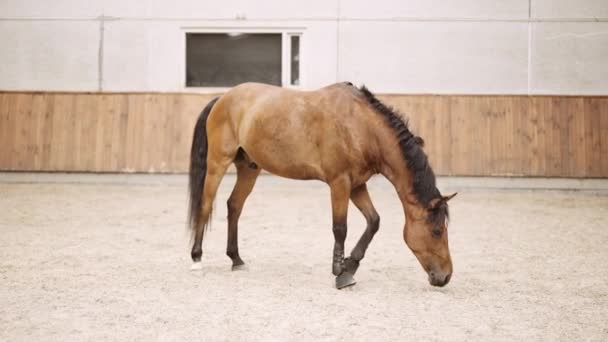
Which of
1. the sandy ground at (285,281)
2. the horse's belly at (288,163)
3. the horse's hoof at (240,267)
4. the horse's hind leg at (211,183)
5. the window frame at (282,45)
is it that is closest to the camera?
the sandy ground at (285,281)

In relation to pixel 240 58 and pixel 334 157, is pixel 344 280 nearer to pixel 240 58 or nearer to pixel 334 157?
pixel 334 157

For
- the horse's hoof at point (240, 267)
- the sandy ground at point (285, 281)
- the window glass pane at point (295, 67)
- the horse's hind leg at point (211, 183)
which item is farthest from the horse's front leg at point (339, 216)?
the window glass pane at point (295, 67)

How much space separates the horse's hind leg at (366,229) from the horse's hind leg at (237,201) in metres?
0.97

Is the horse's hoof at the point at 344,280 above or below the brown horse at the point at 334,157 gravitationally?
below

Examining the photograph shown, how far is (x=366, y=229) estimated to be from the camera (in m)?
4.27

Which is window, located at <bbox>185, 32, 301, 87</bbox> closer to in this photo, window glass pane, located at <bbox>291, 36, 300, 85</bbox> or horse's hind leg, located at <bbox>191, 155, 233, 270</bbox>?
window glass pane, located at <bbox>291, 36, 300, 85</bbox>

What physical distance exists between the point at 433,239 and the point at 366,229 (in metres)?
0.57

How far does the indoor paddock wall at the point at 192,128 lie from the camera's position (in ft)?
35.2

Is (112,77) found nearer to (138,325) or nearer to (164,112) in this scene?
(164,112)

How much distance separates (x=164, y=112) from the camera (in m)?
11.1

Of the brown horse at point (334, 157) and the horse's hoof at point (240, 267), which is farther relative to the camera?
the horse's hoof at point (240, 267)

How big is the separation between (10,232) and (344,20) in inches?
287

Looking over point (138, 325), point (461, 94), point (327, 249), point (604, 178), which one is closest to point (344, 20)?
point (461, 94)

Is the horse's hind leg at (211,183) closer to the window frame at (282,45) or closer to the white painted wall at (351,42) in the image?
the window frame at (282,45)
